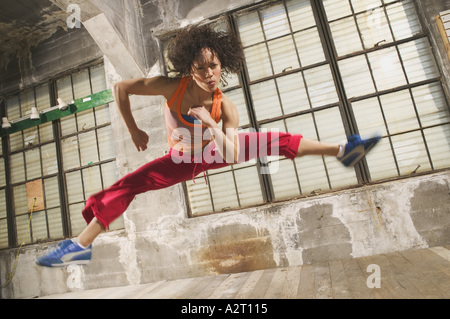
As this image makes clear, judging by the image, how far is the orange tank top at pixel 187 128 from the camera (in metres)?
2.30

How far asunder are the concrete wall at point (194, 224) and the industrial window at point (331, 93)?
188 mm

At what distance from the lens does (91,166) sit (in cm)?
345

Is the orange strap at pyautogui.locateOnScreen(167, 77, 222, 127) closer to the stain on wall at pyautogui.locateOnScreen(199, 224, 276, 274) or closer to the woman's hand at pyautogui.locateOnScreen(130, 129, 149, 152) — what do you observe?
the woman's hand at pyautogui.locateOnScreen(130, 129, 149, 152)

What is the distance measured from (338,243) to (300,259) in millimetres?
413

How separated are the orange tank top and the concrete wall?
2.47 ft

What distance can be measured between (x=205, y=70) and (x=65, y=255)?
6.59 feet

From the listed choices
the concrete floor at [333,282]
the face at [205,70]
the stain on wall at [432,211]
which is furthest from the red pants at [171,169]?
the stain on wall at [432,211]

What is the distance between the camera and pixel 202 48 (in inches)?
93.0

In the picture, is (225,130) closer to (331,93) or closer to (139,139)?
(139,139)

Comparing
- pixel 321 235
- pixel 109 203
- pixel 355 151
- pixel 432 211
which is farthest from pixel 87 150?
pixel 432 211

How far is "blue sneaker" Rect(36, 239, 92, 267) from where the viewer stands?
2.23m

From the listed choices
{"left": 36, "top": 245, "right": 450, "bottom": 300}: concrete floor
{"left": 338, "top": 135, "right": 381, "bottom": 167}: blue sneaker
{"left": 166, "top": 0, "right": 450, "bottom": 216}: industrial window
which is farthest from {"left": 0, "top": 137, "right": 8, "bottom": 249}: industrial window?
{"left": 338, "top": 135, "right": 381, "bottom": 167}: blue sneaker

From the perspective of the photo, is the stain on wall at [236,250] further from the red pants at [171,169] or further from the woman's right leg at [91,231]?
the woman's right leg at [91,231]
